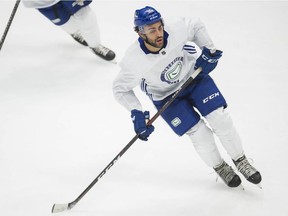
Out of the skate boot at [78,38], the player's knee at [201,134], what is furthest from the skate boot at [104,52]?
the player's knee at [201,134]

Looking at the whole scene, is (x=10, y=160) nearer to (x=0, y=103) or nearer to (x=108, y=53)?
(x=0, y=103)

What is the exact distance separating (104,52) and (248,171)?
188 cm

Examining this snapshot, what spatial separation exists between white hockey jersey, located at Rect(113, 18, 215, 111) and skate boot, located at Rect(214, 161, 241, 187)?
51 cm

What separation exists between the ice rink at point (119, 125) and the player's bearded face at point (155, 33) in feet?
2.89

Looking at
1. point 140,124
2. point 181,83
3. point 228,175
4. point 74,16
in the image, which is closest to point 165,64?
point 181,83

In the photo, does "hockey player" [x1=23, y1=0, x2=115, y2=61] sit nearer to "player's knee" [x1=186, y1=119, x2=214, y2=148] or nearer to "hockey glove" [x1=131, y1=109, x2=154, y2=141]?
"hockey glove" [x1=131, y1=109, x2=154, y2=141]

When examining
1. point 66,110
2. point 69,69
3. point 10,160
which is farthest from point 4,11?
point 10,160

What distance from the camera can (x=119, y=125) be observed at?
10.5ft

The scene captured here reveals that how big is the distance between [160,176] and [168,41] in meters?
0.86

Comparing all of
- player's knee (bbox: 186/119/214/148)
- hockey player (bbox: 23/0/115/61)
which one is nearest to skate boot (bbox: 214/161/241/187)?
player's knee (bbox: 186/119/214/148)

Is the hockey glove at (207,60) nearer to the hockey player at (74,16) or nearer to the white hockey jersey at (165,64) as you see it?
the white hockey jersey at (165,64)

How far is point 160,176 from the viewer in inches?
105

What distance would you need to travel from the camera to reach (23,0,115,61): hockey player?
3365mm

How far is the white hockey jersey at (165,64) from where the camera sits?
226 centimetres
